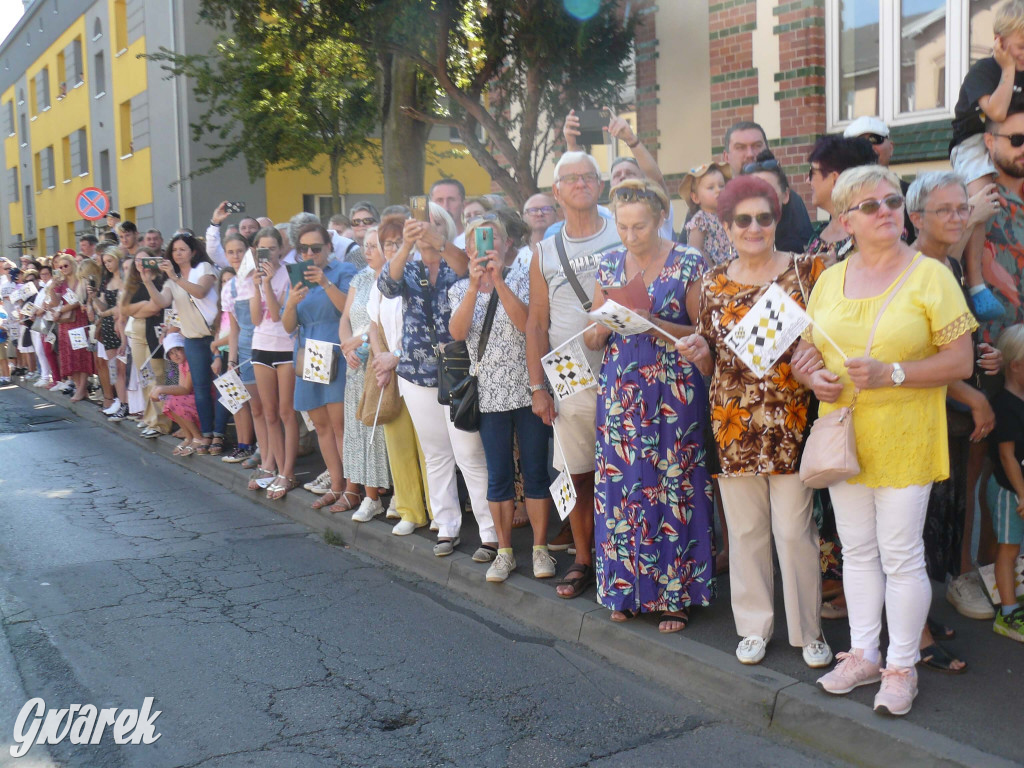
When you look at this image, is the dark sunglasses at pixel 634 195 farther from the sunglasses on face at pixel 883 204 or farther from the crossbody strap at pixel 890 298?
the crossbody strap at pixel 890 298

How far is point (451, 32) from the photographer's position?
36.1 ft

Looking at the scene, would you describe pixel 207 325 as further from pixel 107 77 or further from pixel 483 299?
pixel 107 77

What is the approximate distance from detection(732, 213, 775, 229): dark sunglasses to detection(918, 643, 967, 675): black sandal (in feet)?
6.08

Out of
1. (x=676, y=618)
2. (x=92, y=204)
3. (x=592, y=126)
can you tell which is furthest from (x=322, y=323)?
(x=92, y=204)

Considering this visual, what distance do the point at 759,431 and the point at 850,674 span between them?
39.8 inches

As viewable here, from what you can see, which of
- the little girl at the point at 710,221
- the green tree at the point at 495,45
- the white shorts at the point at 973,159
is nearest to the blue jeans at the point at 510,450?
the little girl at the point at 710,221

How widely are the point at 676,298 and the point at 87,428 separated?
10732 mm

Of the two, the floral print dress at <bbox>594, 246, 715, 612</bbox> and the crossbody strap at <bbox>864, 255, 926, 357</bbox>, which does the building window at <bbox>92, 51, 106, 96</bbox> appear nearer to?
the floral print dress at <bbox>594, 246, 715, 612</bbox>

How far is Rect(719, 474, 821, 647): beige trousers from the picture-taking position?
4.25 m

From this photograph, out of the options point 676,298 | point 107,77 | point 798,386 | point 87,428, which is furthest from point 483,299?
point 107,77

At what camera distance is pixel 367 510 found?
287 inches

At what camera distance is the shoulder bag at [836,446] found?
12.2ft

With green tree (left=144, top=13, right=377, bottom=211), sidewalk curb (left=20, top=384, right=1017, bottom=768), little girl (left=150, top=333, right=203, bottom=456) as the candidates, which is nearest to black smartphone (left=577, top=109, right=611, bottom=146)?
green tree (left=144, top=13, right=377, bottom=211)

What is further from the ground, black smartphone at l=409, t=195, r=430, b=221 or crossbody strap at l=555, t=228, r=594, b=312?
black smartphone at l=409, t=195, r=430, b=221
